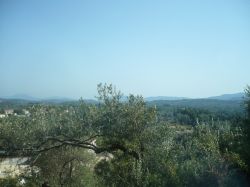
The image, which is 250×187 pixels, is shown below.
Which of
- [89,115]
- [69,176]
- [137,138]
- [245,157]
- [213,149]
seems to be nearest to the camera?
[213,149]

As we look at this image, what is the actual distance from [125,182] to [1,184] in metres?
13.2

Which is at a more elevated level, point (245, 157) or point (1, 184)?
point (245, 157)

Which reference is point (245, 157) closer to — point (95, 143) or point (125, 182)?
point (125, 182)

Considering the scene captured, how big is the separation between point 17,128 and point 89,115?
365cm

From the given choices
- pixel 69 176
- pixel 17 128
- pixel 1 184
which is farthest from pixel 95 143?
pixel 1 184

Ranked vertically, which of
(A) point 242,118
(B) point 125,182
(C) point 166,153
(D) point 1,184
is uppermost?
(A) point 242,118

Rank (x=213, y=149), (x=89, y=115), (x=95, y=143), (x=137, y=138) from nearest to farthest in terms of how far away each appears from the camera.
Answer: (x=213, y=149) < (x=137, y=138) < (x=89, y=115) < (x=95, y=143)

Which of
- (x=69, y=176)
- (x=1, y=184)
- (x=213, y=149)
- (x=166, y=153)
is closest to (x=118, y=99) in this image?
Answer: (x=166, y=153)

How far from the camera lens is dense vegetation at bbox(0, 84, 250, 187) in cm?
1308

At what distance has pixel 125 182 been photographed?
536 inches

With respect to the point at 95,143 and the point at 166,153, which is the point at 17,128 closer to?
the point at 95,143

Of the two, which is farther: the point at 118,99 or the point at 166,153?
the point at 118,99

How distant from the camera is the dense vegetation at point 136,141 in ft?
42.9

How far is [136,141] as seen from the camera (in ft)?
49.9
